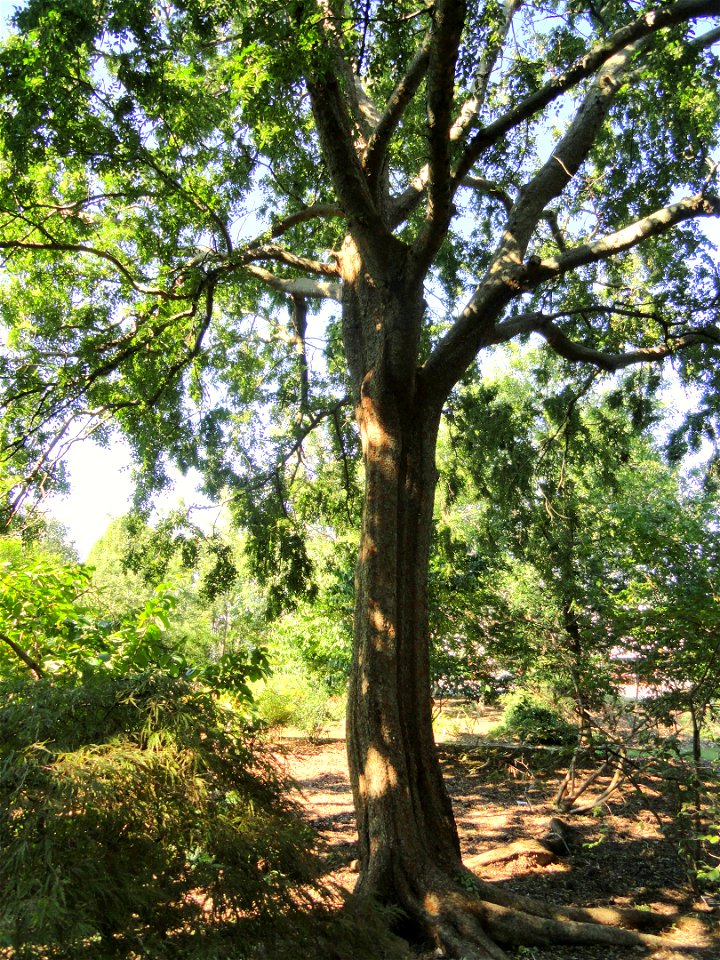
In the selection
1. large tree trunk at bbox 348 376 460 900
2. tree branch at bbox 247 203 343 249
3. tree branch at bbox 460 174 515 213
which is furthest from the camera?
tree branch at bbox 460 174 515 213

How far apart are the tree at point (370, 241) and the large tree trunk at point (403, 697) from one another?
17mm

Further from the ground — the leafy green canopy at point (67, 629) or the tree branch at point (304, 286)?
the tree branch at point (304, 286)

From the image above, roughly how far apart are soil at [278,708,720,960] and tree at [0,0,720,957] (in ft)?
2.24

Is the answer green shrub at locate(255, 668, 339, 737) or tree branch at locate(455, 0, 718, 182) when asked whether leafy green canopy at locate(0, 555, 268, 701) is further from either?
green shrub at locate(255, 668, 339, 737)

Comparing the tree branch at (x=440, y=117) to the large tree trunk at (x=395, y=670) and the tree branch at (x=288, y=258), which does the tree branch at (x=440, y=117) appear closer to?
the large tree trunk at (x=395, y=670)

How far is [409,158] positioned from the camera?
730cm

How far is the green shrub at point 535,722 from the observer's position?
253 inches

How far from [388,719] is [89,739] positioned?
9.28 ft

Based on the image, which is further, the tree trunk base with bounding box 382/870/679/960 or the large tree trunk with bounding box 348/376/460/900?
the large tree trunk with bounding box 348/376/460/900

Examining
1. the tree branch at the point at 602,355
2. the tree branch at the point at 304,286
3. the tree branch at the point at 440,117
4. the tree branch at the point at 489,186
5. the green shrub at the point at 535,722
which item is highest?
the tree branch at the point at 489,186

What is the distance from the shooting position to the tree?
4738 millimetres

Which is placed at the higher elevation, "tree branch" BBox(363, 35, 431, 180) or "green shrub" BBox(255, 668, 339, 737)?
"tree branch" BBox(363, 35, 431, 180)

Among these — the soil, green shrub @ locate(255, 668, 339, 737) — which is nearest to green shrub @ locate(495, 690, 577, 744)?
the soil

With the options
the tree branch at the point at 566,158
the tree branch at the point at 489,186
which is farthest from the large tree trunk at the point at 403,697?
the tree branch at the point at 489,186
